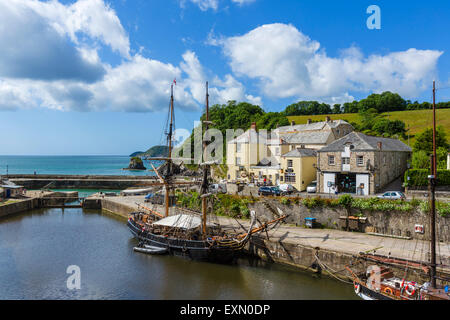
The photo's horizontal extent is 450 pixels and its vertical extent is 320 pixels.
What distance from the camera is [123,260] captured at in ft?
78.1

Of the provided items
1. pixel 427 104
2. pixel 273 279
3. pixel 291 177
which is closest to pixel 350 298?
pixel 273 279

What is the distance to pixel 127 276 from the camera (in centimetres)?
2059

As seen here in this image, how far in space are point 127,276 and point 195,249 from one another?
527cm

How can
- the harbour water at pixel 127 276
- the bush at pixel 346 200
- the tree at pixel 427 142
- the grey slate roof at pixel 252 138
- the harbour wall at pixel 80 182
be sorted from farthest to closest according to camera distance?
the harbour wall at pixel 80 182, the grey slate roof at pixel 252 138, the tree at pixel 427 142, the bush at pixel 346 200, the harbour water at pixel 127 276

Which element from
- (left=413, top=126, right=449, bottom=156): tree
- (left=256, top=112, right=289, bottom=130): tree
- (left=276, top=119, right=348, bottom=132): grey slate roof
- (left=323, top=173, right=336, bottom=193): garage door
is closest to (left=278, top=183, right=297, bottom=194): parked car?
(left=323, top=173, right=336, bottom=193): garage door

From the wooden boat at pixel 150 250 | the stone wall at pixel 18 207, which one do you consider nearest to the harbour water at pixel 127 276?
the wooden boat at pixel 150 250

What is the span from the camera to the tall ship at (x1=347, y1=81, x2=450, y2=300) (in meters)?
14.9

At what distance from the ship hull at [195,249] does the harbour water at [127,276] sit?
0.59 meters

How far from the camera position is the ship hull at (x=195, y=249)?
907 inches

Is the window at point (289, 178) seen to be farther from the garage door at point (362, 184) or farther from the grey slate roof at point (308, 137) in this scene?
the grey slate roof at point (308, 137)

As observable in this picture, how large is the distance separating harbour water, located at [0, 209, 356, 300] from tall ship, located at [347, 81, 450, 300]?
5.34ft

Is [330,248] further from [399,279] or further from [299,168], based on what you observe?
[299,168]

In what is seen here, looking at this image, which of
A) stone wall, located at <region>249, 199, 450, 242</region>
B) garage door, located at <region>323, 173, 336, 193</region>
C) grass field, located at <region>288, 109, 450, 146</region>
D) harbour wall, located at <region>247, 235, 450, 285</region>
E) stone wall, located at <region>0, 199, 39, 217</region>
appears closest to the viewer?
harbour wall, located at <region>247, 235, 450, 285</region>

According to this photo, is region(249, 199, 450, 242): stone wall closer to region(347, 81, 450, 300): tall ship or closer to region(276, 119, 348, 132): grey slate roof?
region(347, 81, 450, 300): tall ship
